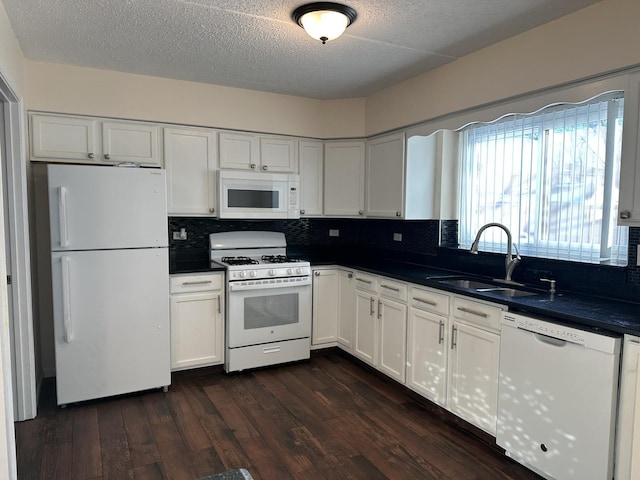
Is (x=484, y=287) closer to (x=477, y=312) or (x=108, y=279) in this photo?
(x=477, y=312)

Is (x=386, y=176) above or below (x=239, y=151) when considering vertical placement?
below

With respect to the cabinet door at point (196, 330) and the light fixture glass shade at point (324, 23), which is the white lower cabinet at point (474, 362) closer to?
the light fixture glass shade at point (324, 23)

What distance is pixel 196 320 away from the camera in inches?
136

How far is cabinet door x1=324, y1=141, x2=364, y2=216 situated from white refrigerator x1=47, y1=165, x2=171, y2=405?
167 cm

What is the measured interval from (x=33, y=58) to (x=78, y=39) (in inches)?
24.5

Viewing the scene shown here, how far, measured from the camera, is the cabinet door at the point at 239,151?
378cm

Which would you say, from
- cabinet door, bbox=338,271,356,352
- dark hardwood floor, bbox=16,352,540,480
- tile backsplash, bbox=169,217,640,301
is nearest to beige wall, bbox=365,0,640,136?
tile backsplash, bbox=169,217,640,301

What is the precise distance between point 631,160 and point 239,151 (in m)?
2.89

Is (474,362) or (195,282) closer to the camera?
(474,362)

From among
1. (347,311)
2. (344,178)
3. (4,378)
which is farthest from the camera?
(344,178)

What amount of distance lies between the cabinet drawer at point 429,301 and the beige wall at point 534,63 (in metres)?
1.31

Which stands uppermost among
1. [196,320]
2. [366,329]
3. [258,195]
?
[258,195]

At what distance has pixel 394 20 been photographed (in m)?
2.39

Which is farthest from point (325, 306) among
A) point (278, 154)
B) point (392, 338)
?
point (278, 154)
